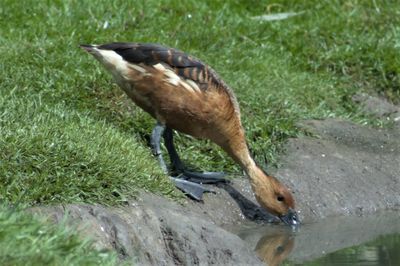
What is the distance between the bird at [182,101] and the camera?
9398 millimetres

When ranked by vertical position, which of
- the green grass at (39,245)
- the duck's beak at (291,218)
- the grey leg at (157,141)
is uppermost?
the green grass at (39,245)

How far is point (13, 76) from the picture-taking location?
1024 centimetres

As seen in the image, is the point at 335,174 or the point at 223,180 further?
the point at 335,174

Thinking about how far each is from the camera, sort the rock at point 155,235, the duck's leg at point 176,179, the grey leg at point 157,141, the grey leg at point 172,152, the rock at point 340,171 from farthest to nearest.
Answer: the rock at point 340,171 < the grey leg at point 172,152 < the grey leg at point 157,141 < the duck's leg at point 176,179 < the rock at point 155,235

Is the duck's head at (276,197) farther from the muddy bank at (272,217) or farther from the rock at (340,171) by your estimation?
the rock at (340,171)

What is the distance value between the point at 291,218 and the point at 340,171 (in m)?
1.10

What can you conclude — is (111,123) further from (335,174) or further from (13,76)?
(335,174)

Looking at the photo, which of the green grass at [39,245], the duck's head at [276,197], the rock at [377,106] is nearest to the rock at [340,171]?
the duck's head at [276,197]

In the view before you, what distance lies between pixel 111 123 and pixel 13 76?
1048 mm

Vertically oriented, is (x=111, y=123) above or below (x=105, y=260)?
below

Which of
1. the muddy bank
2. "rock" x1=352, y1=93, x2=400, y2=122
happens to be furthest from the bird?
"rock" x1=352, y1=93, x2=400, y2=122

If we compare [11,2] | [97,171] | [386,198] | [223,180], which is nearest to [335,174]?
[386,198]

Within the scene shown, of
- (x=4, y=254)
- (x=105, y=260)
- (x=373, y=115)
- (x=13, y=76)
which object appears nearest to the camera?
(x=4, y=254)

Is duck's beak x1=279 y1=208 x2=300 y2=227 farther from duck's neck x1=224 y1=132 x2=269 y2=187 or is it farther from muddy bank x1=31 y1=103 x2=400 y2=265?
duck's neck x1=224 y1=132 x2=269 y2=187
